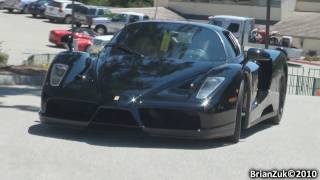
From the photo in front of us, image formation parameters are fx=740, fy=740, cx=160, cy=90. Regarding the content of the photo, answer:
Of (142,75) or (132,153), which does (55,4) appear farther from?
(132,153)

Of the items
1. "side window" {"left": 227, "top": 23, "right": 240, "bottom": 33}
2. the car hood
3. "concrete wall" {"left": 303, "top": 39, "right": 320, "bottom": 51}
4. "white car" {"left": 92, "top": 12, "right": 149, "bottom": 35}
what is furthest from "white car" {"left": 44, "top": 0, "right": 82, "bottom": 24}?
the car hood

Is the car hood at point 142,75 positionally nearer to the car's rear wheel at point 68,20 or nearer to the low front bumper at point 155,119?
the low front bumper at point 155,119

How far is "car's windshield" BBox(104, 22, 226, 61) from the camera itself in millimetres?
7988

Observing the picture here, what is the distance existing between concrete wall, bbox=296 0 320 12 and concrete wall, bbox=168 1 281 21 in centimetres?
506

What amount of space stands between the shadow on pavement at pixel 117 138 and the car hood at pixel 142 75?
19.9 inches

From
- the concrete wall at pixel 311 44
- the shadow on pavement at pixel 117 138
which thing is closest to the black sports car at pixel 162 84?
the shadow on pavement at pixel 117 138

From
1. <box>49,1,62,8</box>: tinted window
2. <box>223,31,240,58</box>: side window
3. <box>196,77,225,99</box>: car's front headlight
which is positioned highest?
<box>223,31,240,58</box>: side window

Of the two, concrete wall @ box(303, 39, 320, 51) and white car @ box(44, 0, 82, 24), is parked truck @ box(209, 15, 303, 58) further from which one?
white car @ box(44, 0, 82, 24)

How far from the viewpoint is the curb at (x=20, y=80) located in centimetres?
1423

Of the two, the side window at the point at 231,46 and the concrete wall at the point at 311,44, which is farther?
the concrete wall at the point at 311,44

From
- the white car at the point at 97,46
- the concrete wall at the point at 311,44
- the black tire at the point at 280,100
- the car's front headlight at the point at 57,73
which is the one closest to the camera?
the car's front headlight at the point at 57,73

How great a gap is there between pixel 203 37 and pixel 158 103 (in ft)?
5.07

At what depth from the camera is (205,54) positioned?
315 inches

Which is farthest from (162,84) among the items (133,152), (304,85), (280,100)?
(304,85)
